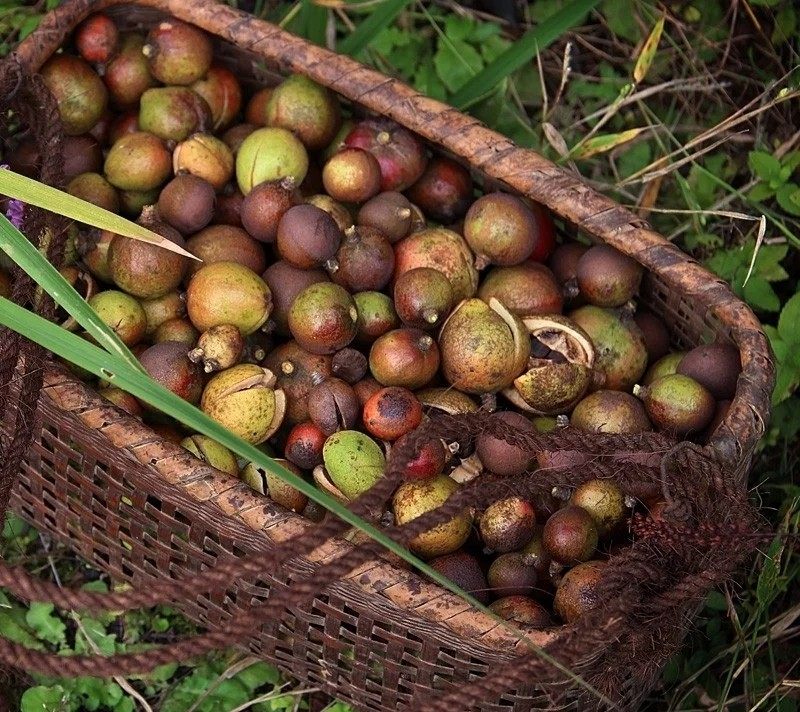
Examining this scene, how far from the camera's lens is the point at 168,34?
2865mm

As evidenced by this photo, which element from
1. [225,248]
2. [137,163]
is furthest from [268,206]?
[137,163]

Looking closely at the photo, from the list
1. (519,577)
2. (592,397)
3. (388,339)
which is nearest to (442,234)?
(388,339)

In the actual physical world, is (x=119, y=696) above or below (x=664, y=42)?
below

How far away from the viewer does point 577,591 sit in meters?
2.13

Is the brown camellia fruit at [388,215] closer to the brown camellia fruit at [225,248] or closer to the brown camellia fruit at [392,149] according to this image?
the brown camellia fruit at [392,149]

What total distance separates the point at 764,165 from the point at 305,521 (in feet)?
6.58

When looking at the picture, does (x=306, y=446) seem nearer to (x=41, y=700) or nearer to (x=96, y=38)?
(x=41, y=700)

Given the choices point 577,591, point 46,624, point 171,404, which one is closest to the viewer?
point 171,404

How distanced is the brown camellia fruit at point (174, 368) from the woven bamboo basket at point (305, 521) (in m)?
0.21

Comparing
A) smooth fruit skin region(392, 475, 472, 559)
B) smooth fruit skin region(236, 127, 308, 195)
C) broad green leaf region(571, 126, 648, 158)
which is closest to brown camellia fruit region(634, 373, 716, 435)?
smooth fruit skin region(392, 475, 472, 559)

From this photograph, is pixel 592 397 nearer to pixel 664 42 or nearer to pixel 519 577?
pixel 519 577

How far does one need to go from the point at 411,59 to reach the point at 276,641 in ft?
7.40

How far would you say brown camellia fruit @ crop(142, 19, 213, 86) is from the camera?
286 centimetres

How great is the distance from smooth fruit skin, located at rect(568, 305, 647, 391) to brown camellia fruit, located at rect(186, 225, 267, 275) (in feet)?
3.00
